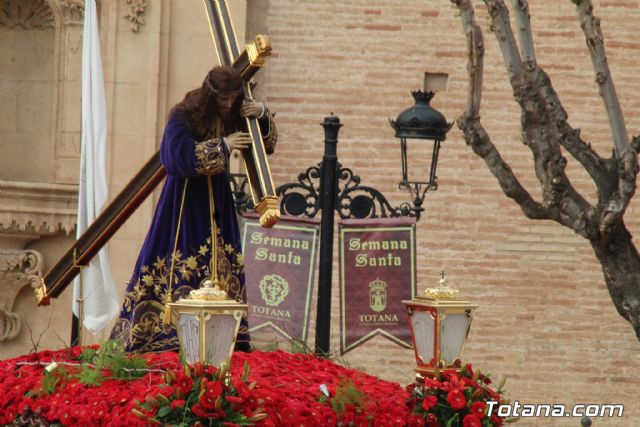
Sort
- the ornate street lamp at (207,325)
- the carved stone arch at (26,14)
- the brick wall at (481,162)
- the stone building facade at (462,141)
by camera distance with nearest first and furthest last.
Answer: the ornate street lamp at (207,325), the carved stone arch at (26,14), the stone building facade at (462,141), the brick wall at (481,162)

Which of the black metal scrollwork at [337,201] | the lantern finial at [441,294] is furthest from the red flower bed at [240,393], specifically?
the black metal scrollwork at [337,201]

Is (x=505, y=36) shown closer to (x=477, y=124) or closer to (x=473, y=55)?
(x=473, y=55)

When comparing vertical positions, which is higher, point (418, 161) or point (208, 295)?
point (418, 161)

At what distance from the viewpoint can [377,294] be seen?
12414 millimetres

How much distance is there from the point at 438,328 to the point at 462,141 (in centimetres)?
781

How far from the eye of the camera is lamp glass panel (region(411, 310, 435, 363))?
27.2 ft

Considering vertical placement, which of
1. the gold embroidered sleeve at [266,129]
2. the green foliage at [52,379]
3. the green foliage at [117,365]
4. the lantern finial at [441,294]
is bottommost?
the green foliage at [52,379]

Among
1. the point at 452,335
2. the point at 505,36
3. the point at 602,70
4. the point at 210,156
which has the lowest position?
the point at 452,335

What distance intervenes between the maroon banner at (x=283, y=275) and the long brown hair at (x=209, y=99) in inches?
131

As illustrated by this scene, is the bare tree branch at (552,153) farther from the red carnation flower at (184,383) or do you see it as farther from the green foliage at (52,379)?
the red carnation flower at (184,383)

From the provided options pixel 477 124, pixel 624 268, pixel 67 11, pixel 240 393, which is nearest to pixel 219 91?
pixel 240 393

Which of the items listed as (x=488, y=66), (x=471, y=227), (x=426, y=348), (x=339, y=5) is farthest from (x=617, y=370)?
(x=426, y=348)

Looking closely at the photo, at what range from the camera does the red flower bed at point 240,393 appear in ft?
23.4

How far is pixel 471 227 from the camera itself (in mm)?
15852
